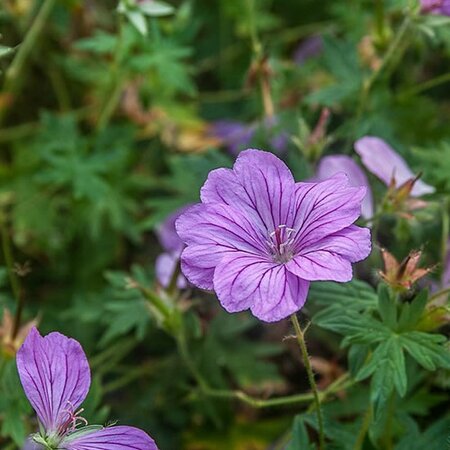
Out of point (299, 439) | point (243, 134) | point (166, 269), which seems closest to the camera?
point (299, 439)

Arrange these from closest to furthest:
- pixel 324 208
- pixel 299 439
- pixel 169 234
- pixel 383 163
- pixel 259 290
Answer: pixel 259 290, pixel 324 208, pixel 299 439, pixel 383 163, pixel 169 234

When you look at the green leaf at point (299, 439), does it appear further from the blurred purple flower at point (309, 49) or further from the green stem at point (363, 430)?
the blurred purple flower at point (309, 49)

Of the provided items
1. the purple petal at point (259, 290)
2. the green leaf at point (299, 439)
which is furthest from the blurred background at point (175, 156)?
the purple petal at point (259, 290)

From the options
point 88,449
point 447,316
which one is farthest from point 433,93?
point 88,449

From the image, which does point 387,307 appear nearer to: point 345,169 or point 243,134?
point 345,169

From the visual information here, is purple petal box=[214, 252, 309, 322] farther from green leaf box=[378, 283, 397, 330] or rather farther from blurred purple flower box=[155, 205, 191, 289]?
blurred purple flower box=[155, 205, 191, 289]

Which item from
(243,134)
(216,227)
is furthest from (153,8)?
(216,227)

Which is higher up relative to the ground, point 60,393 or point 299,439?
point 60,393
